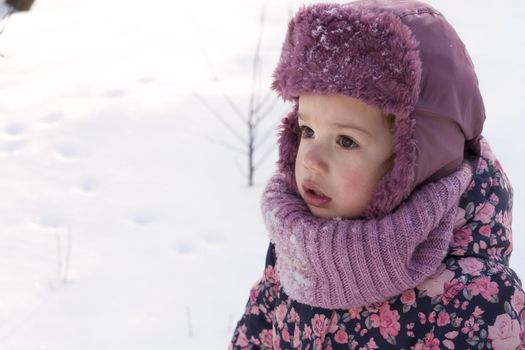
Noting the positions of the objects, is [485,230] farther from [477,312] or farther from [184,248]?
[184,248]

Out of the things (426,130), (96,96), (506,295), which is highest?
(426,130)

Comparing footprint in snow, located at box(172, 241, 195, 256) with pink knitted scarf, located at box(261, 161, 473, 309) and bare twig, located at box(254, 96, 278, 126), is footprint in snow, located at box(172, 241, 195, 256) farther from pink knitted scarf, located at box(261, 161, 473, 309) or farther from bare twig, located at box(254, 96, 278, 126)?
pink knitted scarf, located at box(261, 161, 473, 309)

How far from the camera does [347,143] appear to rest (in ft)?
4.64

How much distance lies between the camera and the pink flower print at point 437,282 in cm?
141

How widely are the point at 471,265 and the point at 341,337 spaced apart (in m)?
0.31

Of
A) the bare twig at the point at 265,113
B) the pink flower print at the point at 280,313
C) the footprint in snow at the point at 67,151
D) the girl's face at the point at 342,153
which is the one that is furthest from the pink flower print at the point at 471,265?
the footprint in snow at the point at 67,151

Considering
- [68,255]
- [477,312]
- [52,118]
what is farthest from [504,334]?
[52,118]

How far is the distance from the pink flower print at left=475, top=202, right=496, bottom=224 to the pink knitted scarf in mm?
68

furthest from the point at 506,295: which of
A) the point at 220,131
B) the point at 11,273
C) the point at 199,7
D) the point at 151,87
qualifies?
the point at 199,7

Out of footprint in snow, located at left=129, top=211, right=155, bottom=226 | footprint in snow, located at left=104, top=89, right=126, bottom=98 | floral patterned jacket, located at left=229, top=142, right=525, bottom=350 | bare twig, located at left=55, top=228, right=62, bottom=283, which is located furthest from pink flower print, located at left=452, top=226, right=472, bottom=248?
footprint in snow, located at left=104, top=89, right=126, bottom=98

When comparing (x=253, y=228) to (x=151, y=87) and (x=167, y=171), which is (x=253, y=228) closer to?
(x=167, y=171)

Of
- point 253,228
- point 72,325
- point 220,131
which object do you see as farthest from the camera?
point 220,131

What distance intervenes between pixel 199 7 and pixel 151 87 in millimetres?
1486

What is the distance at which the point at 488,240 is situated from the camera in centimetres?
146
